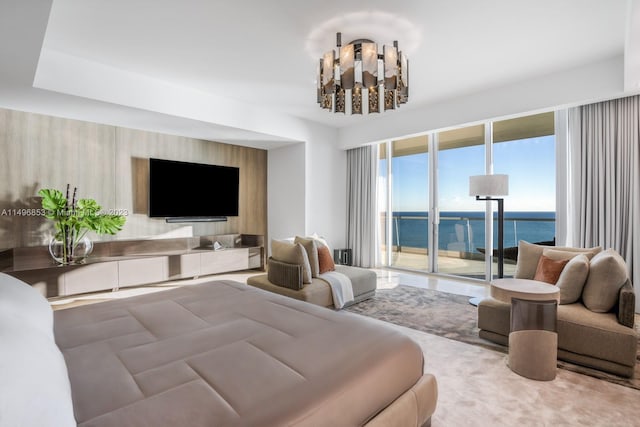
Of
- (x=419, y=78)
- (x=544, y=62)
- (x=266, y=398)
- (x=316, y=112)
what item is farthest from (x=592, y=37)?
(x=266, y=398)

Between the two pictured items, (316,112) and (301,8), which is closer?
(301,8)

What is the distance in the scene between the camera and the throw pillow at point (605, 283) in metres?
2.38

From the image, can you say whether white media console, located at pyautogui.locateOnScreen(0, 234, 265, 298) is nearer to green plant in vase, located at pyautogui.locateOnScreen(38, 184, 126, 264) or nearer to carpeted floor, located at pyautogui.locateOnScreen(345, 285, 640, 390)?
green plant in vase, located at pyautogui.locateOnScreen(38, 184, 126, 264)

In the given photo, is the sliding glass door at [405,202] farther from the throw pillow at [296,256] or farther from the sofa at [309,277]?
the throw pillow at [296,256]

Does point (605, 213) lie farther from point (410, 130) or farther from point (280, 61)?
point (280, 61)

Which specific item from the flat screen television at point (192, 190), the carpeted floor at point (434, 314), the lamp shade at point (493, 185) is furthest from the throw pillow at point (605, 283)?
the flat screen television at point (192, 190)

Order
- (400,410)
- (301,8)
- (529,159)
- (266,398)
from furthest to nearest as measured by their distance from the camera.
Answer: (529,159)
(301,8)
(400,410)
(266,398)

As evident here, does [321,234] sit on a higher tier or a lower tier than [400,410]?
higher

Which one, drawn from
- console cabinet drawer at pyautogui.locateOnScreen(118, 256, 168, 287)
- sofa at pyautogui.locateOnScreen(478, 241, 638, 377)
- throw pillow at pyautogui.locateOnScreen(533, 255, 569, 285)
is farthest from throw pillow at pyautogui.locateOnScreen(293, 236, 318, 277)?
console cabinet drawer at pyautogui.locateOnScreen(118, 256, 168, 287)

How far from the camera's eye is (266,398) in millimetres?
1035

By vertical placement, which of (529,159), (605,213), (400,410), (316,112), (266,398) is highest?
(316,112)

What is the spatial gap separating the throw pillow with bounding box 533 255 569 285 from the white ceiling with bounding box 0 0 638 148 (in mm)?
1868

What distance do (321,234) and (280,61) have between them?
11.0ft

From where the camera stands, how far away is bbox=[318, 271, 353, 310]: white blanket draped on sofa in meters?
3.55
